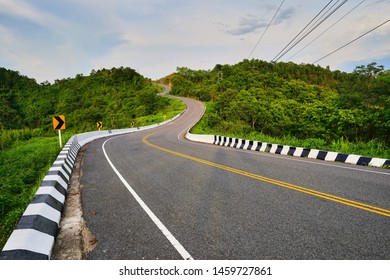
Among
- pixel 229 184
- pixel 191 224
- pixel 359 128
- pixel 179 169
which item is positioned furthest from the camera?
pixel 359 128

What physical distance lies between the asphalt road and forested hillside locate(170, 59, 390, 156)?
608 cm

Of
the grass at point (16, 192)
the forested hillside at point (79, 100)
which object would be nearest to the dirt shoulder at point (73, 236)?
the grass at point (16, 192)

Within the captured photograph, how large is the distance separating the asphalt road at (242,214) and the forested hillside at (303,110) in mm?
6084

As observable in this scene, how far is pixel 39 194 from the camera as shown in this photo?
550 centimetres

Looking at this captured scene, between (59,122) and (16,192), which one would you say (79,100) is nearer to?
(59,122)

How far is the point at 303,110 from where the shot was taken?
49.2 meters

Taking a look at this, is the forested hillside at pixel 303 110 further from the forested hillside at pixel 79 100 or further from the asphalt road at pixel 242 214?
the forested hillside at pixel 79 100

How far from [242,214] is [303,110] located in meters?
Answer: 49.6

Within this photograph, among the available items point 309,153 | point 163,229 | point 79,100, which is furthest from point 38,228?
point 79,100

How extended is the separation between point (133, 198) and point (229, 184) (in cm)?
261

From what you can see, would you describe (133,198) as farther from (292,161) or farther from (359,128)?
(359,128)

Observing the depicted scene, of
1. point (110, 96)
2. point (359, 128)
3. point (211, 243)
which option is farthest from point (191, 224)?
point (110, 96)

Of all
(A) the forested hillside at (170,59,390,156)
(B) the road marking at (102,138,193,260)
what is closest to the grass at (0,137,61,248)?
(B) the road marking at (102,138,193,260)

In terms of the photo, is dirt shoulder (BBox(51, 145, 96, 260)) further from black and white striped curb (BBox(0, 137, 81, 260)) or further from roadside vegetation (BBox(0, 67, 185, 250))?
roadside vegetation (BBox(0, 67, 185, 250))
